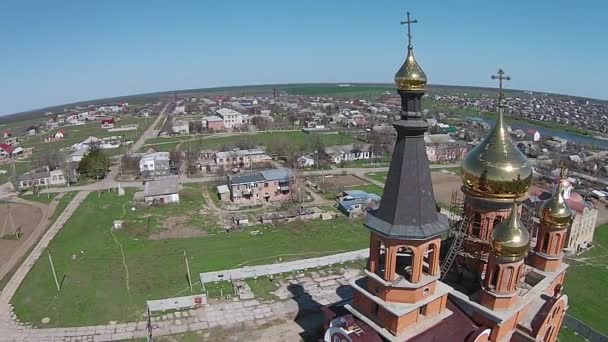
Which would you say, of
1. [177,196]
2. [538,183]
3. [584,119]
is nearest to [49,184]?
[177,196]

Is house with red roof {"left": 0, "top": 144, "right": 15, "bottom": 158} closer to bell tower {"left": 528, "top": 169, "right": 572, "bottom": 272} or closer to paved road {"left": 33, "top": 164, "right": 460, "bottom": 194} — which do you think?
paved road {"left": 33, "top": 164, "right": 460, "bottom": 194}

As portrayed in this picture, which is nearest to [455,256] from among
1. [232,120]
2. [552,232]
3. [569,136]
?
[552,232]

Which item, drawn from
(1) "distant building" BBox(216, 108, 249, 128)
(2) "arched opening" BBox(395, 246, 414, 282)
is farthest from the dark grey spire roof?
(1) "distant building" BBox(216, 108, 249, 128)

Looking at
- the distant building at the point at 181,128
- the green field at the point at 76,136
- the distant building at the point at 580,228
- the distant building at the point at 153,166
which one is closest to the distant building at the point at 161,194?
the distant building at the point at 153,166

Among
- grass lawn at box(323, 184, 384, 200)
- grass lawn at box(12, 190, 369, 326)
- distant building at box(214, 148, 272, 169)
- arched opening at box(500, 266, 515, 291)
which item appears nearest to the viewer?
arched opening at box(500, 266, 515, 291)

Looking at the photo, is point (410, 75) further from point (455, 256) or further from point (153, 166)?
point (153, 166)
